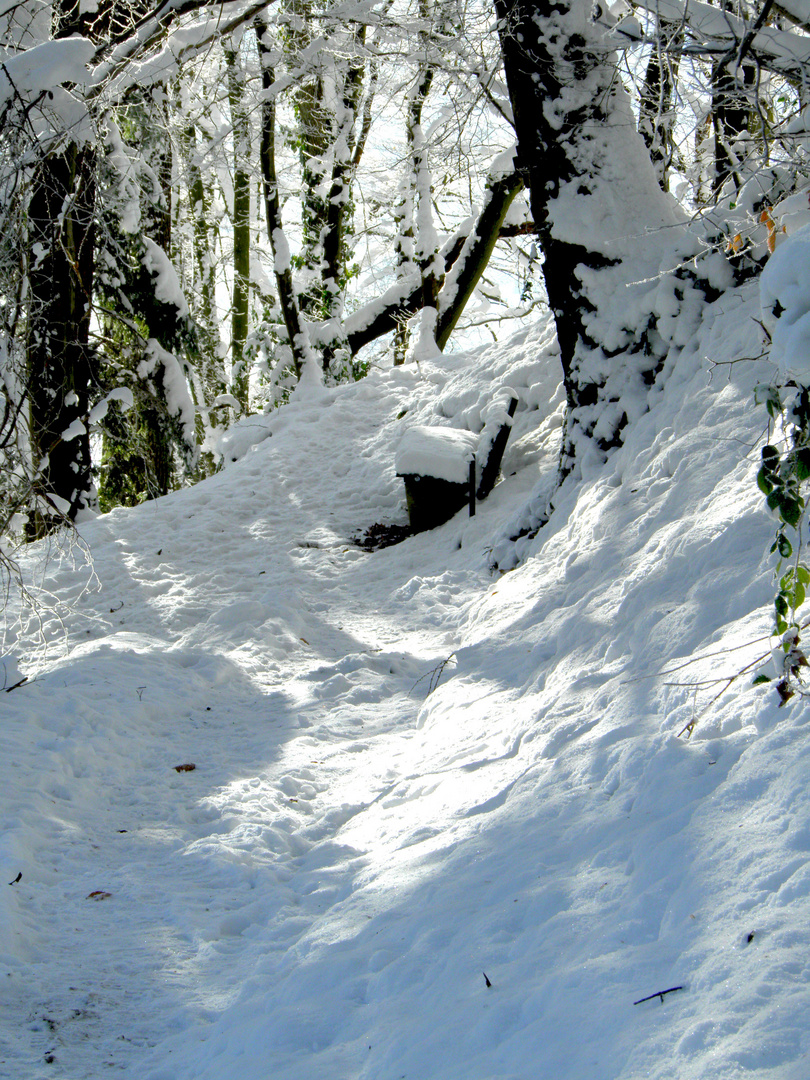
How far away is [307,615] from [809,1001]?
536 cm

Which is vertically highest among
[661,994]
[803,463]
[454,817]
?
[803,463]

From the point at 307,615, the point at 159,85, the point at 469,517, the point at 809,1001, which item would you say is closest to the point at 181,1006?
the point at 809,1001

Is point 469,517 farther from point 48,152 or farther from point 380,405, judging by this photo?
point 48,152

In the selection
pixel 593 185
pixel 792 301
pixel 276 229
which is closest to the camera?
pixel 792 301

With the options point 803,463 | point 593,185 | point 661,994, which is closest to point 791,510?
point 803,463

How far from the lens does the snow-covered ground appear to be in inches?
73.5

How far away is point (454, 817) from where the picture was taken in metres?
3.10

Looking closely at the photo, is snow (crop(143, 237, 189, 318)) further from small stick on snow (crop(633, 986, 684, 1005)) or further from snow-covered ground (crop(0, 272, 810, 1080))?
small stick on snow (crop(633, 986, 684, 1005))

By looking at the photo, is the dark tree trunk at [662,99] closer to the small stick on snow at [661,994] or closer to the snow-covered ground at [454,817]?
the snow-covered ground at [454,817]

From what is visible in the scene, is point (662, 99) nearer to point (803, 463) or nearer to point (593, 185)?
point (593, 185)

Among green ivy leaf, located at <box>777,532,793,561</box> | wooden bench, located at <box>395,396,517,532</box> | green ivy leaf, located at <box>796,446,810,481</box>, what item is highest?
green ivy leaf, located at <box>796,446,810,481</box>

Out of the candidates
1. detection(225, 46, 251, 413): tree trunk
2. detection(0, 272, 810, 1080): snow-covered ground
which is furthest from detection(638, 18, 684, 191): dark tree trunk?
detection(225, 46, 251, 413): tree trunk

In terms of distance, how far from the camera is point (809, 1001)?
1524 mm

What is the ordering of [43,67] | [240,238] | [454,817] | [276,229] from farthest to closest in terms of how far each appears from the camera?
[240,238], [276,229], [43,67], [454,817]
